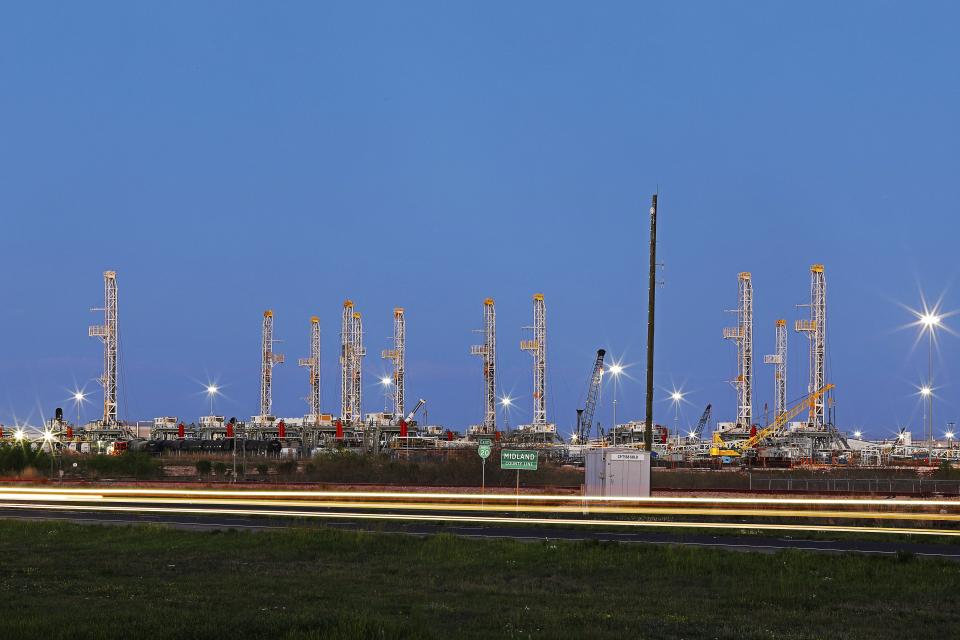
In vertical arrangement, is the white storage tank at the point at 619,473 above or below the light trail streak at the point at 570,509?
above

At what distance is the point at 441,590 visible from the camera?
1772 centimetres

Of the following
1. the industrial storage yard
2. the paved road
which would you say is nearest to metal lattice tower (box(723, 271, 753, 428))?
the industrial storage yard

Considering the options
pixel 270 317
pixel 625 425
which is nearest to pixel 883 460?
pixel 625 425

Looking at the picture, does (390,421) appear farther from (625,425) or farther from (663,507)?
(663,507)

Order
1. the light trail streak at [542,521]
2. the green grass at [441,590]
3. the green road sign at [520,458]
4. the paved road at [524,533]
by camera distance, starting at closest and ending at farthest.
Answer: the green grass at [441,590] → the paved road at [524,533] → the light trail streak at [542,521] → the green road sign at [520,458]

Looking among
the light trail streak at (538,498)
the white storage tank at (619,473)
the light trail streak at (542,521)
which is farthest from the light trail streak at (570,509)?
the white storage tank at (619,473)

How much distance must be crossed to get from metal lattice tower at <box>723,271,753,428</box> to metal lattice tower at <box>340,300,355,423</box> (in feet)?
172

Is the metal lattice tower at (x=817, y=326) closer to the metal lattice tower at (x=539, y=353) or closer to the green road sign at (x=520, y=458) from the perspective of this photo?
the metal lattice tower at (x=539, y=353)

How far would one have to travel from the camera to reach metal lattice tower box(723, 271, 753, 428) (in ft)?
445

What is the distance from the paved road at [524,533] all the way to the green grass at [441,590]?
9.07 ft

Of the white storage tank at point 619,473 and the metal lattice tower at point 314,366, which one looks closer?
the white storage tank at point 619,473

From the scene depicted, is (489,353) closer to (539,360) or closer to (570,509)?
(539,360)

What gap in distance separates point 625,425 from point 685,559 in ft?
411

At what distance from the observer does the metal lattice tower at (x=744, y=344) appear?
445 feet
